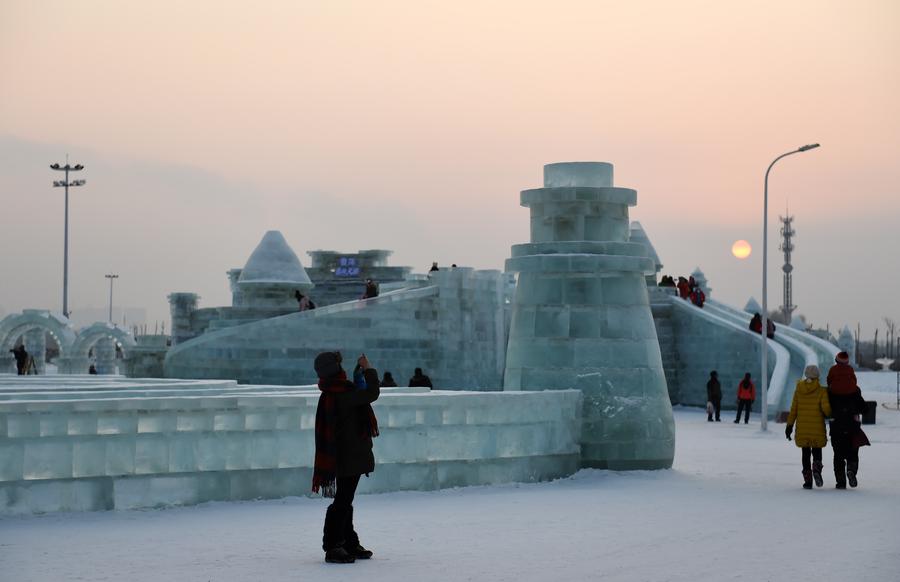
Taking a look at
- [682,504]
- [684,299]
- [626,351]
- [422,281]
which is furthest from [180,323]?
[682,504]

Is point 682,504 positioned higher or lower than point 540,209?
lower

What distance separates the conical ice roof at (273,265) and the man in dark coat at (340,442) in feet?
97.6

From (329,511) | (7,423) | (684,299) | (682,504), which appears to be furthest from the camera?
(684,299)

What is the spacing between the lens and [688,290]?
4362 cm

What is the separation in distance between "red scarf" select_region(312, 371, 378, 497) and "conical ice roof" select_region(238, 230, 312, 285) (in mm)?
29722

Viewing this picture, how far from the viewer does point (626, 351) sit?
16.6 m

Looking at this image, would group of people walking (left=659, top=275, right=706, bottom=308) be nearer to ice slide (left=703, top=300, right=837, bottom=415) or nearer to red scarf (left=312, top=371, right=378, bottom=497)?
ice slide (left=703, top=300, right=837, bottom=415)

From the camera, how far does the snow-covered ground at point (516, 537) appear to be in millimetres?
9078

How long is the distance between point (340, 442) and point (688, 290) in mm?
35476

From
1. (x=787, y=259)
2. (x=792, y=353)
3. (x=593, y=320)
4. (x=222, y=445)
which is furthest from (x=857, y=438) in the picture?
(x=787, y=259)

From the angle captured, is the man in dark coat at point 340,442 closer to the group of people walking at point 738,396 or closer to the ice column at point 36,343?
the group of people walking at point 738,396

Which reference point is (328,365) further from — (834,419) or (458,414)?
(834,419)

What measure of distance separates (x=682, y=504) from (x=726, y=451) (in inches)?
323

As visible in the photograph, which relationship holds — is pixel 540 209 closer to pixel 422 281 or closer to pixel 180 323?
pixel 422 281
